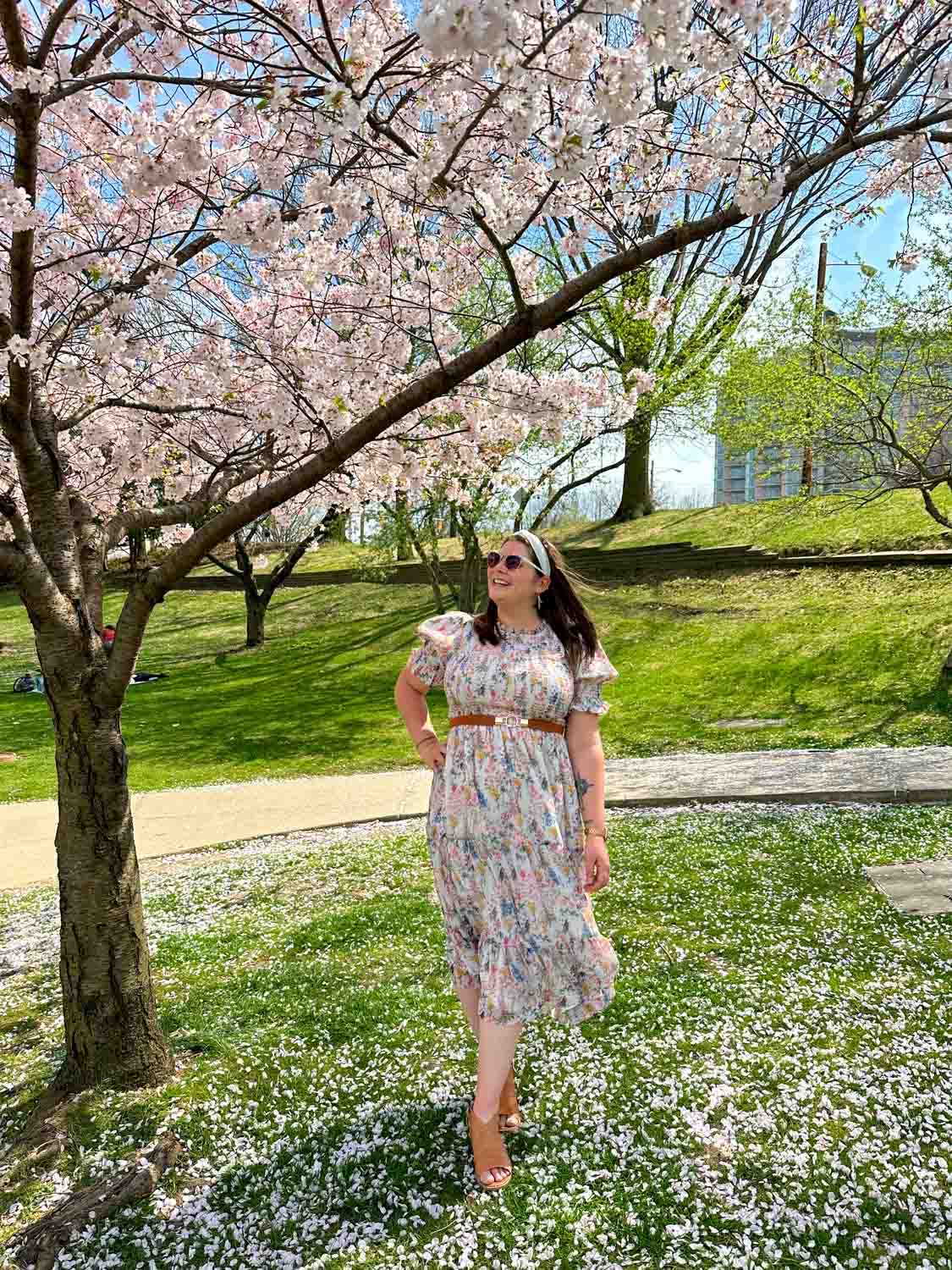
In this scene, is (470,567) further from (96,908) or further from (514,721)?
(514,721)

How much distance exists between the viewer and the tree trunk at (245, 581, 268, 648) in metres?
23.0

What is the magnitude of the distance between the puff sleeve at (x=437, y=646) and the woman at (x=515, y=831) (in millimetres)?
61

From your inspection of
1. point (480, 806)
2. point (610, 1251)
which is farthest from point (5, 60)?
point (610, 1251)

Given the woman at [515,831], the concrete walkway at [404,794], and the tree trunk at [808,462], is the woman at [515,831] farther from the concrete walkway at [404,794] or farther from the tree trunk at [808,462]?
the tree trunk at [808,462]

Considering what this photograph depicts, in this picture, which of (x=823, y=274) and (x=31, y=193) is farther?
(x=823, y=274)

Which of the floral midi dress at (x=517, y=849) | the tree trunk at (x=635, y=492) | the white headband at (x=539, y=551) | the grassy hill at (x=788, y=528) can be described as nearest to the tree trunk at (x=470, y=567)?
the grassy hill at (x=788, y=528)

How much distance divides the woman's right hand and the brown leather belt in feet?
0.56

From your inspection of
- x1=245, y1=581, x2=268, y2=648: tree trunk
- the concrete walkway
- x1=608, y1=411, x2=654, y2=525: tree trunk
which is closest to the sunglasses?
the concrete walkway

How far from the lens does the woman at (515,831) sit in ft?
8.95

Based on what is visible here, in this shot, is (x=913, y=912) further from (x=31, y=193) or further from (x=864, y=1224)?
(x=31, y=193)

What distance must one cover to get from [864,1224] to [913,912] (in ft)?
8.37

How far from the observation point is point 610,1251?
7.82 ft

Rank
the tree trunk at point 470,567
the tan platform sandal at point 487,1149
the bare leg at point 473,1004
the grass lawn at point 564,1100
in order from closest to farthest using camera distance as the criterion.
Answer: the grass lawn at point 564,1100 < the tan platform sandal at point 487,1149 < the bare leg at point 473,1004 < the tree trunk at point 470,567

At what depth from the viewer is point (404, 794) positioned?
30.5ft
